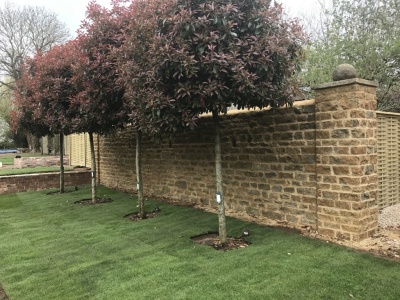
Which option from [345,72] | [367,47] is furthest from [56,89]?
[367,47]

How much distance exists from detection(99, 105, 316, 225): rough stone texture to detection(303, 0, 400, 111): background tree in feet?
28.5

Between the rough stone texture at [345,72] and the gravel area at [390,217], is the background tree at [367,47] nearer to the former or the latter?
the gravel area at [390,217]

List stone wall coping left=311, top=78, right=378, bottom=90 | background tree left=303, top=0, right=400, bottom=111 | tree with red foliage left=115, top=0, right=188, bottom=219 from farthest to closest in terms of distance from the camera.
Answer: background tree left=303, top=0, right=400, bottom=111 < stone wall coping left=311, top=78, right=378, bottom=90 < tree with red foliage left=115, top=0, right=188, bottom=219

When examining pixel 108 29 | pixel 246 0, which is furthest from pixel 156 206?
pixel 246 0

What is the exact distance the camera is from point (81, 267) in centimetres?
479

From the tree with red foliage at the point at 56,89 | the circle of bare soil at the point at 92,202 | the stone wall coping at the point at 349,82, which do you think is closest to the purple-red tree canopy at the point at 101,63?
the tree with red foliage at the point at 56,89

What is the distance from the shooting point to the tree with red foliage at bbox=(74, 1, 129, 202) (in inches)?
299

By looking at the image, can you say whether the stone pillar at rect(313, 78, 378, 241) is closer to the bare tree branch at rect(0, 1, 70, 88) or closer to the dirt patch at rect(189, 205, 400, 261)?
the dirt patch at rect(189, 205, 400, 261)

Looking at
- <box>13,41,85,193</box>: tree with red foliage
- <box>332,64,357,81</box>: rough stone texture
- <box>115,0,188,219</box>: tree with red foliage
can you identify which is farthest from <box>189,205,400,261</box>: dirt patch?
<box>13,41,85,193</box>: tree with red foliage

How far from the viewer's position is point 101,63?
25.1ft

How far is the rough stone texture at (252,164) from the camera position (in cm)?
588

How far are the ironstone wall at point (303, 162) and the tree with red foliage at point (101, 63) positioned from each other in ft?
6.88

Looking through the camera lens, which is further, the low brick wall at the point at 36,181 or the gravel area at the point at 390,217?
the low brick wall at the point at 36,181

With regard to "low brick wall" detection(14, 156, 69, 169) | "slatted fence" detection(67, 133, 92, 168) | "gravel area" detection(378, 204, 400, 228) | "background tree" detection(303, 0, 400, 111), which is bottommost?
A: "gravel area" detection(378, 204, 400, 228)
